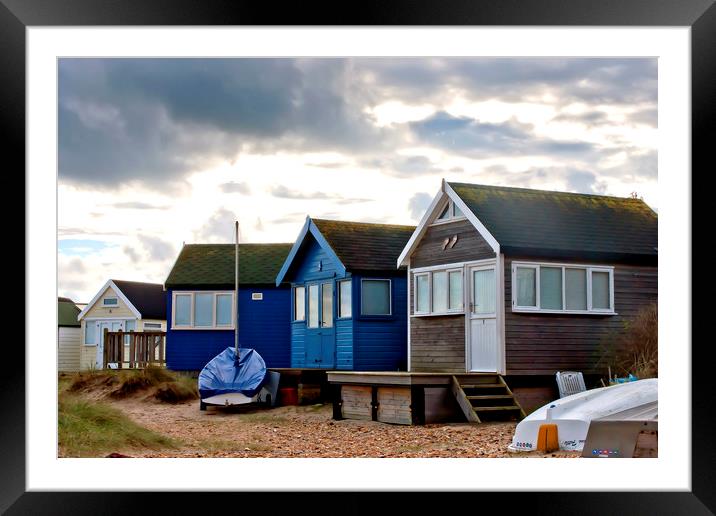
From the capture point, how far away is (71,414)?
1303 cm

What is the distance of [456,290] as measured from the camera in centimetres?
1612

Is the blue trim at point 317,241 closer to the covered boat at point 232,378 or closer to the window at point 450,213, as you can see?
the covered boat at point 232,378

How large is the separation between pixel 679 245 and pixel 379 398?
834 cm

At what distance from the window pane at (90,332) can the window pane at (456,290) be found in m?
17.8

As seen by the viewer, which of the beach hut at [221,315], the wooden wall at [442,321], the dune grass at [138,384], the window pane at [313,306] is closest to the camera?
the wooden wall at [442,321]

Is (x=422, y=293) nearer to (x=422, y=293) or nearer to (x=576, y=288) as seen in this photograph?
(x=422, y=293)

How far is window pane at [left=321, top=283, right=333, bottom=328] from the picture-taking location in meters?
19.6

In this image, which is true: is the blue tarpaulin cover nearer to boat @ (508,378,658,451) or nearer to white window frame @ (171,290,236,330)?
white window frame @ (171,290,236,330)

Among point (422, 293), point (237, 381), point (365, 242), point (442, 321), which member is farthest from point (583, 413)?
point (365, 242)

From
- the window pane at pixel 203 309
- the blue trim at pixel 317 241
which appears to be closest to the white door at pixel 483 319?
the blue trim at pixel 317 241

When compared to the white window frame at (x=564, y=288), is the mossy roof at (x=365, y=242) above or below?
above

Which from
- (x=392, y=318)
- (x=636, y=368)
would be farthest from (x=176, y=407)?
(x=636, y=368)

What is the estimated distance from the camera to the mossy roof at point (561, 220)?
15.6 metres
